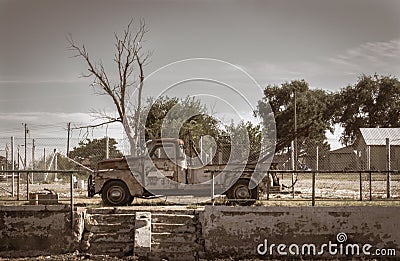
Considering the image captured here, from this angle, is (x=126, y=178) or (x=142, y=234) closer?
(x=142, y=234)

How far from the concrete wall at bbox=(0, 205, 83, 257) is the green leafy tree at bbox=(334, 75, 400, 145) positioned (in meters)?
39.3

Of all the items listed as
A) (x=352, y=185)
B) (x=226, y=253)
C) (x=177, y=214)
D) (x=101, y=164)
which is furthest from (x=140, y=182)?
(x=352, y=185)

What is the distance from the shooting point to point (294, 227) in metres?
12.2

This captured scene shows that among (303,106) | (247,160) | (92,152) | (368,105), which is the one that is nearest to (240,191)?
(247,160)

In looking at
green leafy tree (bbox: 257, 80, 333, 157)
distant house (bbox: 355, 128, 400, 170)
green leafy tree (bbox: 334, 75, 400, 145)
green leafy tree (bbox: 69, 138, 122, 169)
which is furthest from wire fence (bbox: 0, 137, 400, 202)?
green leafy tree (bbox: 334, 75, 400, 145)

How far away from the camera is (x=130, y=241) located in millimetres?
12008

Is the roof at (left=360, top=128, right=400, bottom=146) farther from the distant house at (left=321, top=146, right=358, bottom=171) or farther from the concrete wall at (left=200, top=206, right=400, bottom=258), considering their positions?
the concrete wall at (left=200, top=206, right=400, bottom=258)

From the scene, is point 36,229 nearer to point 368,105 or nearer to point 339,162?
point 339,162

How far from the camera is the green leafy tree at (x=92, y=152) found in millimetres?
19984

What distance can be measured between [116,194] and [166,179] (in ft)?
3.94

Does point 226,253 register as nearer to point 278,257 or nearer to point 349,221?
point 278,257

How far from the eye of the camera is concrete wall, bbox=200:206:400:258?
39.9 ft

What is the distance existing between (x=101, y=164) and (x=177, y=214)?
295cm

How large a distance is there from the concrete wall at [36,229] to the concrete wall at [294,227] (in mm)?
2764
